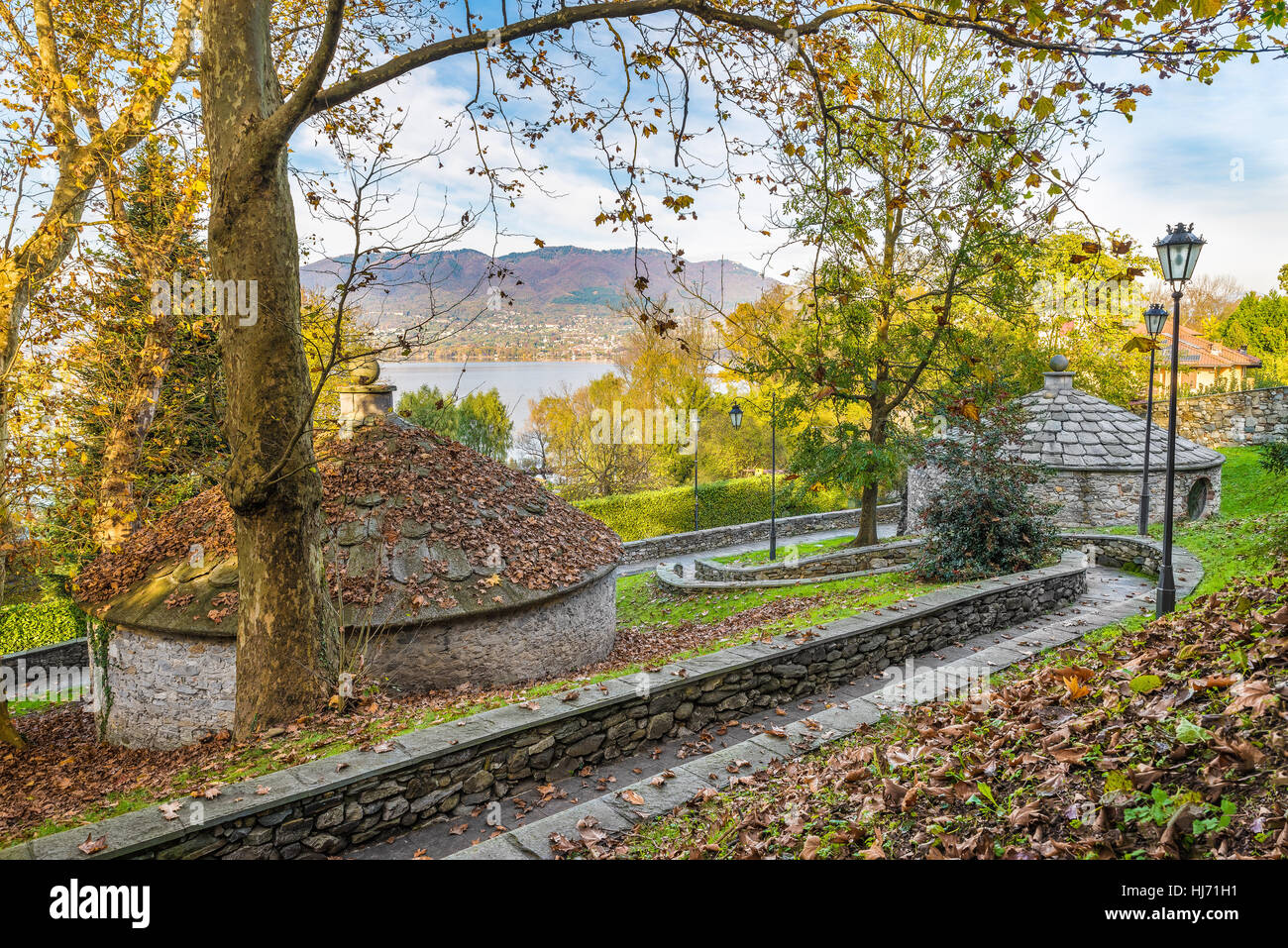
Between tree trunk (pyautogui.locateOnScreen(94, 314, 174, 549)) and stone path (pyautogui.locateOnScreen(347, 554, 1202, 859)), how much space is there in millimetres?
7936

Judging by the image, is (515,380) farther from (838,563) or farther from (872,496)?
(838,563)

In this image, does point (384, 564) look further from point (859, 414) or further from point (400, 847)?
point (859, 414)

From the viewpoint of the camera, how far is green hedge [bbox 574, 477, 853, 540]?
24547mm

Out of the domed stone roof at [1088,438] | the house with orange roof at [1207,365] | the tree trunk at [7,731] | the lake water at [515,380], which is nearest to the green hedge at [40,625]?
the tree trunk at [7,731]

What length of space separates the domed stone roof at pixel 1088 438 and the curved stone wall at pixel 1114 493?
0.22 m

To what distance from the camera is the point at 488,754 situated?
15.7 ft

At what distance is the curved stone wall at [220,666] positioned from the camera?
23.2 feet

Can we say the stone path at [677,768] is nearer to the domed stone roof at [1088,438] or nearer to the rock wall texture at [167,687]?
the rock wall texture at [167,687]

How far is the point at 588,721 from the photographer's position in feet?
17.3

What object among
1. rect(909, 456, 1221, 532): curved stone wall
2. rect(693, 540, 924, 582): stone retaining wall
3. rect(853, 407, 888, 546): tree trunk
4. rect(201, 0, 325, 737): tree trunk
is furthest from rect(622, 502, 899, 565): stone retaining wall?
rect(201, 0, 325, 737): tree trunk

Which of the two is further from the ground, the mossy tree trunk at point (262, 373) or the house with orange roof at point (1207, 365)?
the house with orange roof at point (1207, 365)

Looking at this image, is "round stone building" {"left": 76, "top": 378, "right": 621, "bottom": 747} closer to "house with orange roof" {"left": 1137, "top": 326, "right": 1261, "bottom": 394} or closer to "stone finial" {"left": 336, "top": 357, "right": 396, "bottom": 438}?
"stone finial" {"left": 336, "top": 357, "right": 396, "bottom": 438}

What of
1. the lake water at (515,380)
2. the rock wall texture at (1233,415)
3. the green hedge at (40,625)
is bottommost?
the green hedge at (40,625)
